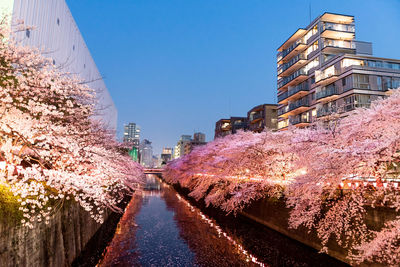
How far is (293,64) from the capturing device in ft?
155

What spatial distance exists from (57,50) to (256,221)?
2641 centimetres

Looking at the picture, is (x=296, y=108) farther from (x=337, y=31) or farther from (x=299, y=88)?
(x=337, y=31)

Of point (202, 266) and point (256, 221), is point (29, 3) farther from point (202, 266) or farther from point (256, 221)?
point (256, 221)

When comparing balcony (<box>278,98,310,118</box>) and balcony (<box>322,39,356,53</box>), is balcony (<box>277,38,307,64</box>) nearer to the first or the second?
balcony (<box>322,39,356,53</box>)

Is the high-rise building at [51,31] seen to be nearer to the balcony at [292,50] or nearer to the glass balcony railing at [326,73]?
the glass balcony railing at [326,73]

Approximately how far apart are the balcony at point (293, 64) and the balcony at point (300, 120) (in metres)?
9.32

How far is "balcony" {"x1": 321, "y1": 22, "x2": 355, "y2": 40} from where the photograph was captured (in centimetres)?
4075

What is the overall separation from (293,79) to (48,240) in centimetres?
4452

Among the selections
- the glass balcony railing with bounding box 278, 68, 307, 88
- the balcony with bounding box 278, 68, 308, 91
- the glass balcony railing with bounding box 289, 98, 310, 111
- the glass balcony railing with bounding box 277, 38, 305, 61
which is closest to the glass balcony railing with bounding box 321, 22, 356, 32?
the glass balcony railing with bounding box 277, 38, 305, 61

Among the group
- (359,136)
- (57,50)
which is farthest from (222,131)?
(359,136)

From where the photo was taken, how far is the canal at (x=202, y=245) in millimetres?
14477

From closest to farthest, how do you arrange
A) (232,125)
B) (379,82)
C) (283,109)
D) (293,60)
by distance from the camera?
(379,82)
(293,60)
(283,109)
(232,125)

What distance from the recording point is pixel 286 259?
1482 centimetres

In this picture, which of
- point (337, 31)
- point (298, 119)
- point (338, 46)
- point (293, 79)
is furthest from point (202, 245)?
point (337, 31)
